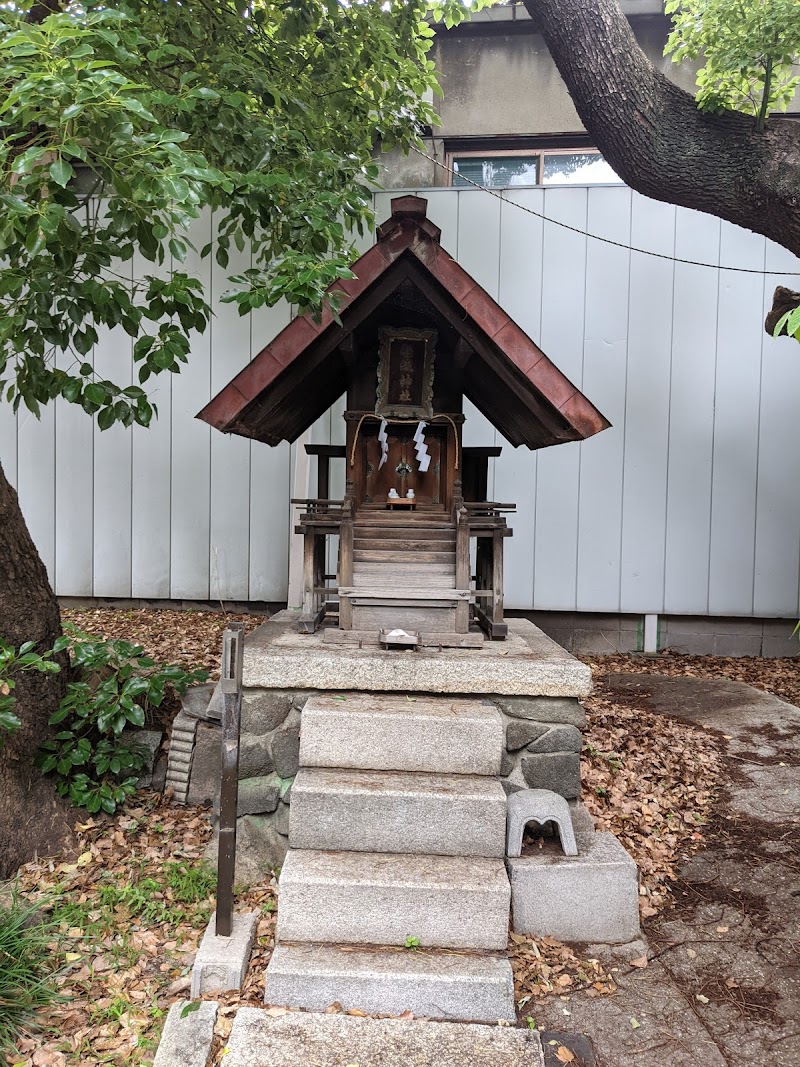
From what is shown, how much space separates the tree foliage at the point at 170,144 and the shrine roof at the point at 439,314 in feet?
0.73

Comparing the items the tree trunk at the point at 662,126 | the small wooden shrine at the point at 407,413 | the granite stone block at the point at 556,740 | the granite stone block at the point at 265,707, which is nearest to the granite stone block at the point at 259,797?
the granite stone block at the point at 265,707

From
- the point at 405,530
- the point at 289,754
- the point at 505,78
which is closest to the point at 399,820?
the point at 289,754

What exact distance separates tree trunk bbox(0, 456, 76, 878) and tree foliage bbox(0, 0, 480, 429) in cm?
70

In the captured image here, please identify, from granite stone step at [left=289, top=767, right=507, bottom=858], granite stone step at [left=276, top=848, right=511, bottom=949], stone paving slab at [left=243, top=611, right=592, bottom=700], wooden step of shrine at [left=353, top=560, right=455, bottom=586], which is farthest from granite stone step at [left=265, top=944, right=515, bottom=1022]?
wooden step of shrine at [left=353, top=560, right=455, bottom=586]

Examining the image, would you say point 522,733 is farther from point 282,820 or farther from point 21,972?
point 21,972

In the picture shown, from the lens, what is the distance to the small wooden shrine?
2.98m

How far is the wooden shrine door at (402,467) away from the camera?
3533mm

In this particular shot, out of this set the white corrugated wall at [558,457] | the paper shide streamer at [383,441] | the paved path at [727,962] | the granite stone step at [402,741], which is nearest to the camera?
the paved path at [727,962]

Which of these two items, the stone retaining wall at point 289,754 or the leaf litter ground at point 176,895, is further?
the stone retaining wall at point 289,754

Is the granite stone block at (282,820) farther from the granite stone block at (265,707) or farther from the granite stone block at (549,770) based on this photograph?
the granite stone block at (549,770)

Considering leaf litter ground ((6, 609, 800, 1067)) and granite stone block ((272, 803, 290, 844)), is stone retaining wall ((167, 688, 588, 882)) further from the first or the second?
leaf litter ground ((6, 609, 800, 1067))

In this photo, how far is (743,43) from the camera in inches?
163

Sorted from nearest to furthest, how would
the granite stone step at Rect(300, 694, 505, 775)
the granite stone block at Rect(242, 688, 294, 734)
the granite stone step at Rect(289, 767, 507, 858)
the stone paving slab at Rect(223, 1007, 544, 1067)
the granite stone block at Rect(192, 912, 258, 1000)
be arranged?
the stone paving slab at Rect(223, 1007, 544, 1067) < the granite stone block at Rect(192, 912, 258, 1000) < the granite stone step at Rect(289, 767, 507, 858) < the granite stone step at Rect(300, 694, 505, 775) < the granite stone block at Rect(242, 688, 294, 734)

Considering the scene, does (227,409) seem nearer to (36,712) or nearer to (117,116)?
(117,116)
